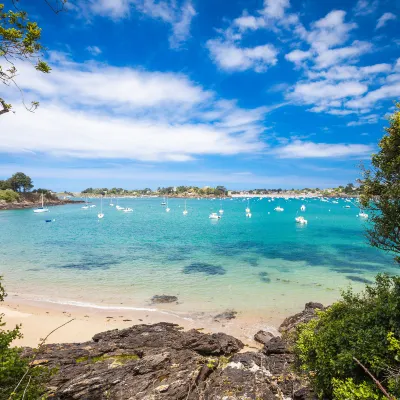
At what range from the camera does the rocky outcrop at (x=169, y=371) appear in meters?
9.46

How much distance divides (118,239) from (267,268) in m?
33.4

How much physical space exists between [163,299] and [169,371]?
13.2m

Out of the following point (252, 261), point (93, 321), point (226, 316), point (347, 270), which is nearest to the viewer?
point (93, 321)

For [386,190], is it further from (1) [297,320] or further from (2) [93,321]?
(2) [93,321]

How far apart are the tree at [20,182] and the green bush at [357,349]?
196m

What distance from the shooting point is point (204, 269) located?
109 feet

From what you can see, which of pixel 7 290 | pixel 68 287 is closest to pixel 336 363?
pixel 68 287

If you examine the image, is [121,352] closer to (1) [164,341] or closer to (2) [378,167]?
(1) [164,341]

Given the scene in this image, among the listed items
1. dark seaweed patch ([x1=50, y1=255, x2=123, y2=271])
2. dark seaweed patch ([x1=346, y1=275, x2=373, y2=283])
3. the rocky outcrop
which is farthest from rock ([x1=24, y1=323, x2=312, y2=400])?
dark seaweed patch ([x1=50, y1=255, x2=123, y2=271])

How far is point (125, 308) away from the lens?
71.8ft

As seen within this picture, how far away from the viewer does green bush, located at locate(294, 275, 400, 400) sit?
6.97 meters

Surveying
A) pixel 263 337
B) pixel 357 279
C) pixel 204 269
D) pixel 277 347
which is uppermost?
pixel 277 347

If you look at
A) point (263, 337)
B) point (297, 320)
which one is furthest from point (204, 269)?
point (263, 337)

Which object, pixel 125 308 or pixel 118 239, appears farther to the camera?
pixel 118 239
